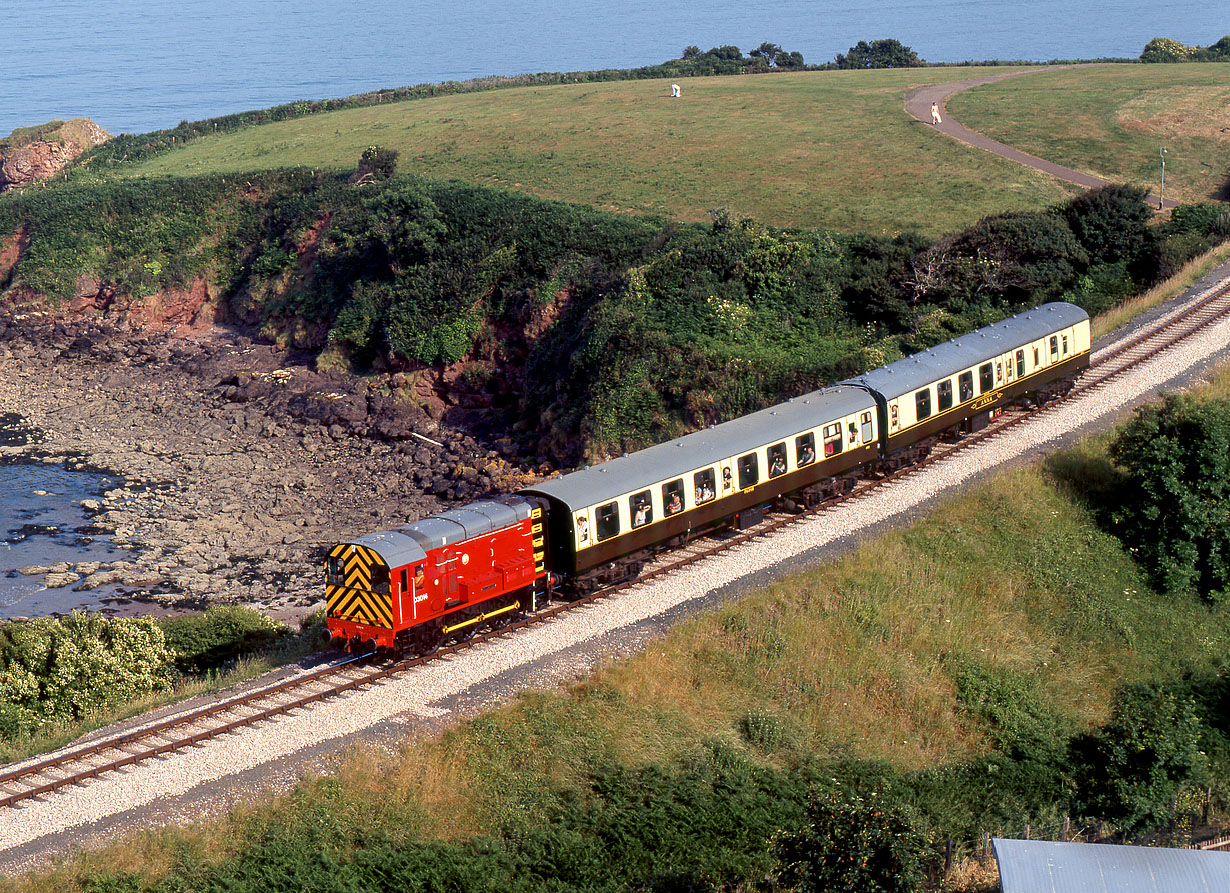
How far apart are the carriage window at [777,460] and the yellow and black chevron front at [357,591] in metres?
11.4

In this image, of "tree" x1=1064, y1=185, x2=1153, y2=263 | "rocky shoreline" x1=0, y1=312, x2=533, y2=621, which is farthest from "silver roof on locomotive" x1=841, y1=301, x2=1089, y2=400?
"rocky shoreline" x1=0, y1=312, x2=533, y2=621

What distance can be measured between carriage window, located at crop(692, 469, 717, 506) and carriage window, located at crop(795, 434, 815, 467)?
10.3ft

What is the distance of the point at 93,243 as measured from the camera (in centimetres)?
8256

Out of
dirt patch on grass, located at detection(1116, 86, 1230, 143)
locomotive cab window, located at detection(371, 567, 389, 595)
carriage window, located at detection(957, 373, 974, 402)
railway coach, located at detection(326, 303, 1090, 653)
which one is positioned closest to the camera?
locomotive cab window, located at detection(371, 567, 389, 595)

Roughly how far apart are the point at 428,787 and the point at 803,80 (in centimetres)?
8850

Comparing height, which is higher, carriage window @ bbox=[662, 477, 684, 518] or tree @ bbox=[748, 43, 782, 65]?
tree @ bbox=[748, 43, 782, 65]

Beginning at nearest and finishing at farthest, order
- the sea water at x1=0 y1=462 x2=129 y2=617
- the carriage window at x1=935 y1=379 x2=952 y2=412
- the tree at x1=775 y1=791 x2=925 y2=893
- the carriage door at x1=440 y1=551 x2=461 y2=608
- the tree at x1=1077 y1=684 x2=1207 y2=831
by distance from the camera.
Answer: the tree at x1=775 y1=791 x2=925 y2=893
the tree at x1=1077 y1=684 x2=1207 y2=831
the carriage door at x1=440 y1=551 x2=461 y2=608
the carriage window at x1=935 y1=379 x2=952 y2=412
the sea water at x1=0 y1=462 x2=129 y2=617

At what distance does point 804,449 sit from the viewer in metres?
32.2

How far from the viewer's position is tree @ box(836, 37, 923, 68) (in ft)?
372

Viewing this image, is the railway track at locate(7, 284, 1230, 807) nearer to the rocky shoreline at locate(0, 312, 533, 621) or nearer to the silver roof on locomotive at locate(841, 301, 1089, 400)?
the silver roof on locomotive at locate(841, 301, 1089, 400)

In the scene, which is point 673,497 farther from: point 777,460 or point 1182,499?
point 1182,499

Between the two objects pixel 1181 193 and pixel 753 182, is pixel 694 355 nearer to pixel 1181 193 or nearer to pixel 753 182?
pixel 753 182

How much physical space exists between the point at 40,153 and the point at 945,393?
9677 cm

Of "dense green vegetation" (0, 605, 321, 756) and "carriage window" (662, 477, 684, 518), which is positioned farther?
"carriage window" (662, 477, 684, 518)
